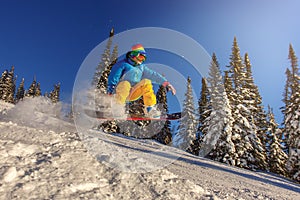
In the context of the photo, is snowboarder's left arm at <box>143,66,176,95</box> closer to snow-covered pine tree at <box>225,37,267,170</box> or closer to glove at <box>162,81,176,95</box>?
glove at <box>162,81,176,95</box>

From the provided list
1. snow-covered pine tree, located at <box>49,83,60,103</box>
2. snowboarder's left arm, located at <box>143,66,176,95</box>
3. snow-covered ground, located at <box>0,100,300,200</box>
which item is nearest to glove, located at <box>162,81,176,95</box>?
snowboarder's left arm, located at <box>143,66,176,95</box>

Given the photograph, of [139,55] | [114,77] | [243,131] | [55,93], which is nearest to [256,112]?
[243,131]

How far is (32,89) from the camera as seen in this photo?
58.3 meters

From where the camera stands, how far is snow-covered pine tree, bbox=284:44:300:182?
16.6 metres

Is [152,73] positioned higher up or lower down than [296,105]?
lower down

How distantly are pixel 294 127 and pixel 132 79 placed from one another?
641 inches

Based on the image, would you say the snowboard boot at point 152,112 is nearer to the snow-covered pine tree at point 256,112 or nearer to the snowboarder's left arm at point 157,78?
the snowboarder's left arm at point 157,78

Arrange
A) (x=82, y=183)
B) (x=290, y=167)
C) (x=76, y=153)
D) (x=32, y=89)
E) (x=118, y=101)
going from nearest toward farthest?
(x=82, y=183) → (x=76, y=153) → (x=118, y=101) → (x=290, y=167) → (x=32, y=89)

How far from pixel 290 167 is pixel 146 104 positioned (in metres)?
15.3

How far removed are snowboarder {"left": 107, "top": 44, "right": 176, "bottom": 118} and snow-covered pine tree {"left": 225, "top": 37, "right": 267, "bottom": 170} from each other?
13.5 m

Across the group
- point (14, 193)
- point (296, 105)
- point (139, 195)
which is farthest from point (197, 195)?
point (296, 105)

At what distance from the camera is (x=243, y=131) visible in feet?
62.0

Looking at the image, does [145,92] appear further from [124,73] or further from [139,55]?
[139,55]

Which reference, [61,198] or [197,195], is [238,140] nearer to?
[197,195]
